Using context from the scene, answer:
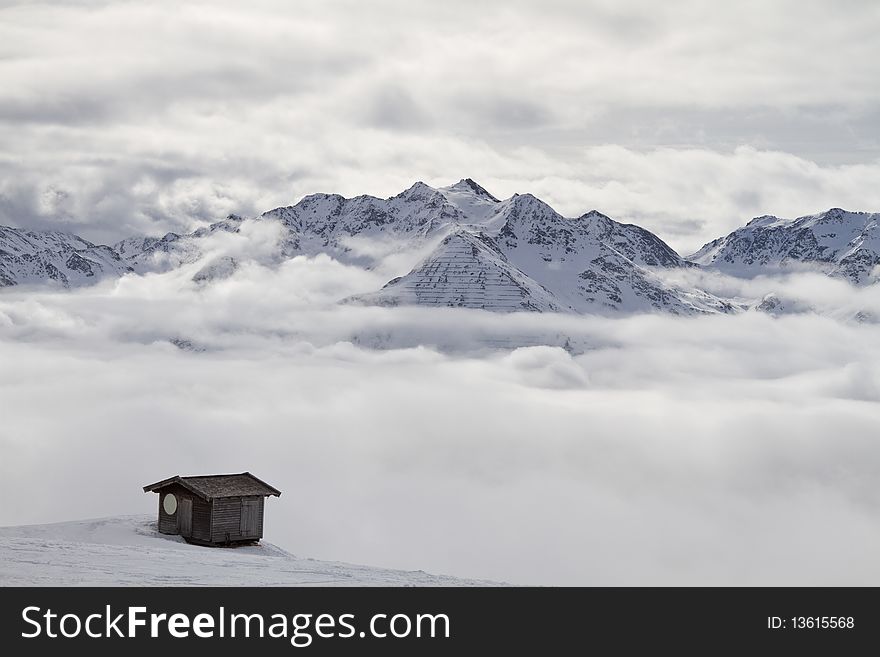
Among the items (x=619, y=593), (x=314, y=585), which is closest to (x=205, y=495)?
(x=314, y=585)

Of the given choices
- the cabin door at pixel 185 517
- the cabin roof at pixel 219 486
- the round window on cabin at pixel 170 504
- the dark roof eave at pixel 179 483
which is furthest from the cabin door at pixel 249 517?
the round window on cabin at pixel 170 504

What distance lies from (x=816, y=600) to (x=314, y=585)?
13.6m

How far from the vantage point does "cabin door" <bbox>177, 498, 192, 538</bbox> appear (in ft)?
182

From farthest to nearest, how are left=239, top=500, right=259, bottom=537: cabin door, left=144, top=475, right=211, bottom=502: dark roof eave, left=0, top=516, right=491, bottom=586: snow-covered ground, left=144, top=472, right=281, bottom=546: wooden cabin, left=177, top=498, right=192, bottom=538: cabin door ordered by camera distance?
left=239, top=500, right=259, bottom=537: cabin door, left=177, top=498, right=192, bottom=538: cabin door, left=144, top=472, right=281, bottom=546: wooden cabin, left=144, top=475, right=211, bottom=502: dark roof eave, left=0, top=516, right=491, bottom=586: snow-covered ground

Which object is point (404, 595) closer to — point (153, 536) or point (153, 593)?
point (153, 593)

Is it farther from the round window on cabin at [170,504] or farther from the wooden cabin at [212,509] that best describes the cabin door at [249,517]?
the round window on cabin at [170,504]

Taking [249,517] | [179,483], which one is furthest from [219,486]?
[249,517]

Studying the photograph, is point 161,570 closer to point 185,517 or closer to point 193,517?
point 193,517

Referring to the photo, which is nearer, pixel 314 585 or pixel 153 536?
pixel 314 585

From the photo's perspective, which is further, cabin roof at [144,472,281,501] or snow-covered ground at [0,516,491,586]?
cabin roof at [144,472,281,501]

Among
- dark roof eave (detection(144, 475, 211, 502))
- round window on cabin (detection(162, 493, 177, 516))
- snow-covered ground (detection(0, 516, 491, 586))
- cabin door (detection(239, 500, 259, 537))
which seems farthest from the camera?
round window on cabin (detection(162, 493, 177, 516))

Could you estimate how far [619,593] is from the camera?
2492 centimetres

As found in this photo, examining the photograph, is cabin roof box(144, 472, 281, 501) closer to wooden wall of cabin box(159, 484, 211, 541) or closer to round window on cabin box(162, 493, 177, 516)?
wooden wall of cabin box(159, 484, 211, 541)

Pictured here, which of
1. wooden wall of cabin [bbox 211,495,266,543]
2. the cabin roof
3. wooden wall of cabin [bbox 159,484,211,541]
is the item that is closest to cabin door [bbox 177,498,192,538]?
wooden wall of cabin [bbox 159,484,211,541]
